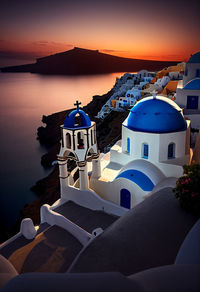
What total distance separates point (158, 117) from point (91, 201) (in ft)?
18.4

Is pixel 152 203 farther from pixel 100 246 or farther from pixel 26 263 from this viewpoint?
pixel 26 263

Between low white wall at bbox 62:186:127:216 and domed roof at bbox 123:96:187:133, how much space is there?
13.5ft

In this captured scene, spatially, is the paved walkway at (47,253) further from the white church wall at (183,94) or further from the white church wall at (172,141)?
the white church wall at (183,94)

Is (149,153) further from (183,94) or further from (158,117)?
(183,94)

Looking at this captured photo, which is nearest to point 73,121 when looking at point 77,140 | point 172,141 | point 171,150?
point 77,140

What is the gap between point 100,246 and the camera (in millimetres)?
6391

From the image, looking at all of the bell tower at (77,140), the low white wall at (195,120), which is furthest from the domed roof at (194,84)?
the bell tower at (77,140)

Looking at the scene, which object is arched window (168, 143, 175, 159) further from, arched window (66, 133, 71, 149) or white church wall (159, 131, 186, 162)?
arched window (66, 133, 71, 149)

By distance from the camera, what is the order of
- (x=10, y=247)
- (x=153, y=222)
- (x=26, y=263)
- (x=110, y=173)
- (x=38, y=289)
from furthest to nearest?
(x=110, y=173) → (x=10, y=247) → (x=26, y=263) → (x=153, y=222) → (x=38, y=289)

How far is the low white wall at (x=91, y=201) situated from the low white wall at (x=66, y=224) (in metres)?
2.16

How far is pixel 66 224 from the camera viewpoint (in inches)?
389

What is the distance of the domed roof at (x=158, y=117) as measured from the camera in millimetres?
11891

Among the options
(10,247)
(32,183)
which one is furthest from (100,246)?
(32,183)

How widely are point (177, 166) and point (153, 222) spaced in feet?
16.6
